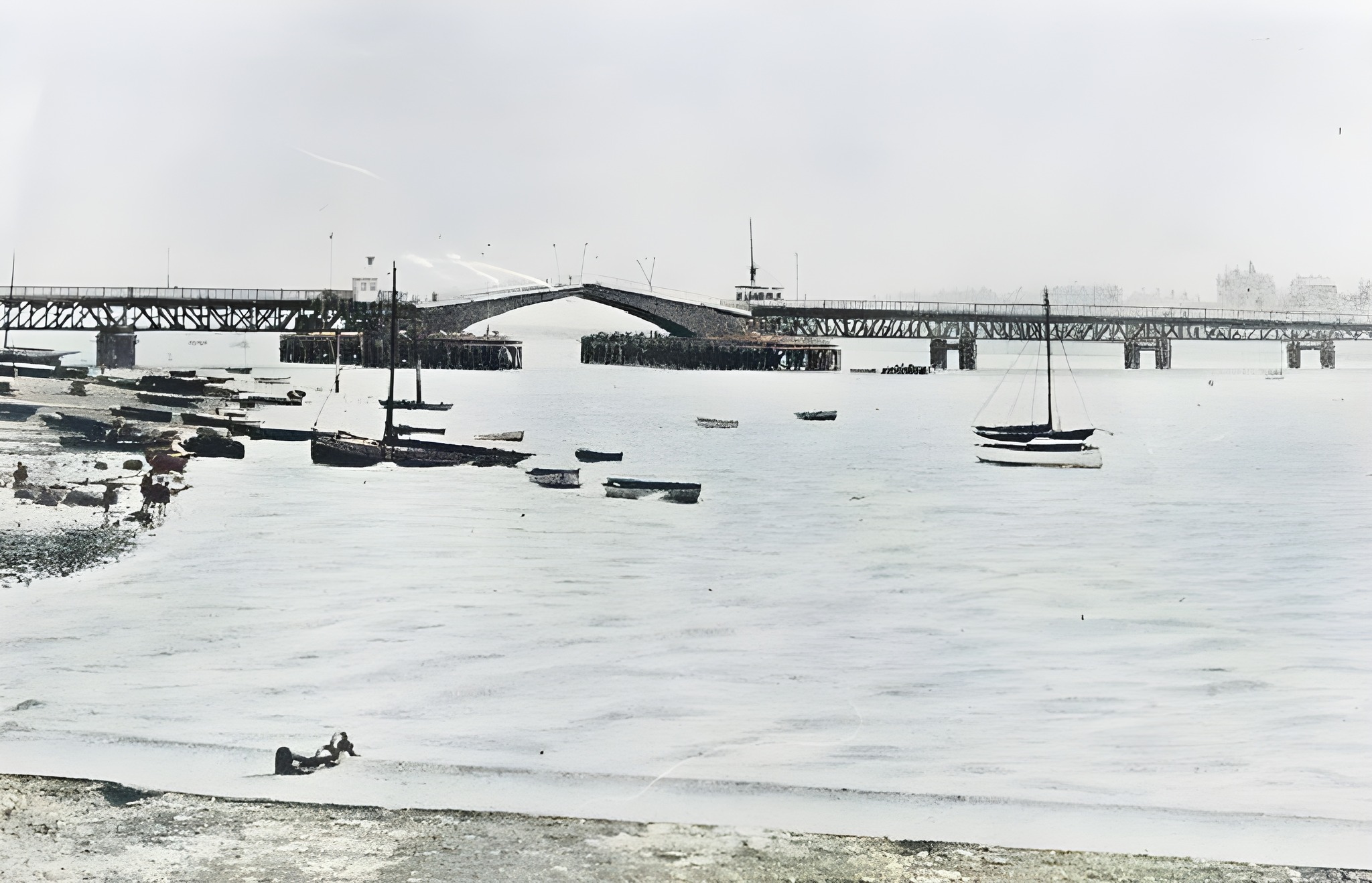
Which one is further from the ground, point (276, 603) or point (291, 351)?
point (291, 351)

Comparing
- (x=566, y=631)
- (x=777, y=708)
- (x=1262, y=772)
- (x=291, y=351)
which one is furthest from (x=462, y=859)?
(x=291, y=351)

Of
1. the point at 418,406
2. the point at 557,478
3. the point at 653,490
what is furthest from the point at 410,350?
the point at 653,490

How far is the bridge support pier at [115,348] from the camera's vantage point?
162ft

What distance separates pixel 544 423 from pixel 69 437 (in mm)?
16142

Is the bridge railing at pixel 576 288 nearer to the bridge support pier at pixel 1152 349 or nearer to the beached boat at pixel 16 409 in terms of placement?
the beached boat at pixel 16 409

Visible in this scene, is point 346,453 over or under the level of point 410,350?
under

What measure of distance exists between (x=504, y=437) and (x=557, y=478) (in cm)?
684

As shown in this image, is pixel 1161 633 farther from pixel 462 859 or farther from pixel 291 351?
pixel 291 351

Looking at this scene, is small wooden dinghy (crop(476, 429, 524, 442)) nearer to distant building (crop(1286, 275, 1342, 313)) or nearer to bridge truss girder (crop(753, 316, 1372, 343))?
distant building (crop(1286, 275, 1342, 313))

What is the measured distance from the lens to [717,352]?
80625mm

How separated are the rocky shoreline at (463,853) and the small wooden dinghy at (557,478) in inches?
548

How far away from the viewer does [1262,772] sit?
694 centimetres

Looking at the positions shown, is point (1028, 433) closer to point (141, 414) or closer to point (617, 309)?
point (141, 414)

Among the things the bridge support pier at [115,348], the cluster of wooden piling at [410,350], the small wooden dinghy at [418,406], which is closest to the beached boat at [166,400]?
the small wooden dinghy at [418,406]
